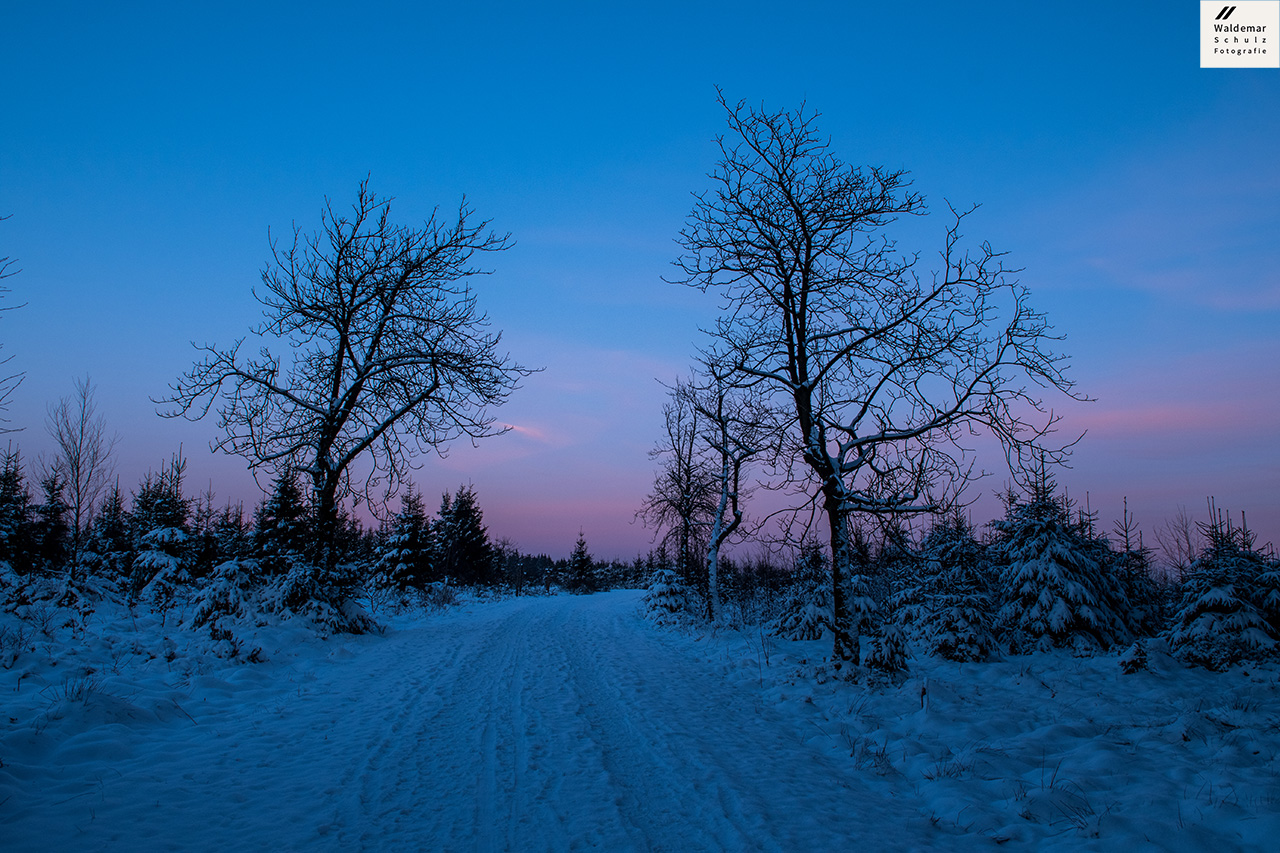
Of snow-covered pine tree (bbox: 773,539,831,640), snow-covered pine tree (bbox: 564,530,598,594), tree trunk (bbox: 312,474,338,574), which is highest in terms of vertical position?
tree trunk (bbox: 312,474,338,574)

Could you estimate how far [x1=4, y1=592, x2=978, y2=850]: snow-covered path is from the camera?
381cm

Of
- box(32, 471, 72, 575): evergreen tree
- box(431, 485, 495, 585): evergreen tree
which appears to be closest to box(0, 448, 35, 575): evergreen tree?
box(32, 471, 72, 575): evergreen tree

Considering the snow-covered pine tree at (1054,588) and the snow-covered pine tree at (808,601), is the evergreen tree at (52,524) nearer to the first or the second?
the snow-covered pine tree at (808,601)

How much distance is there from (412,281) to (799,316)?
10.2 m

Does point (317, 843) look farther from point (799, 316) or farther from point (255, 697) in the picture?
point (799, 316)

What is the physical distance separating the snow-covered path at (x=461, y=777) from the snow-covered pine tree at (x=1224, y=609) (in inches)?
313

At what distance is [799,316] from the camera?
31.4 ft

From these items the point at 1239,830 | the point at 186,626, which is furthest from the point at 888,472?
the point at 186,626

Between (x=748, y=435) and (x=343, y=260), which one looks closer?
(x=748, y=435)

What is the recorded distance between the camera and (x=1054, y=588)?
11109 millimetres

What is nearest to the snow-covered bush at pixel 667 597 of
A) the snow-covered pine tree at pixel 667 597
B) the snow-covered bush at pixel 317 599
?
the snow-covered pine tree at pixel 667 597

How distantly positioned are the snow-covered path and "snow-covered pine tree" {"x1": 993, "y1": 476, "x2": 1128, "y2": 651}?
6.98 metres

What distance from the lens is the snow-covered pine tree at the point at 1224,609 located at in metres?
9.19

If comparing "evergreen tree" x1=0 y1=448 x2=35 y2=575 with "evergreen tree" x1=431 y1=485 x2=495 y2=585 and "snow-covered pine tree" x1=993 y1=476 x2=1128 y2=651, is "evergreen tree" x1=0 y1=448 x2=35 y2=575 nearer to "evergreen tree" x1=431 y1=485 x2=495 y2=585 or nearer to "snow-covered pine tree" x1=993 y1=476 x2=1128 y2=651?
"evergreen tree" x1=431 y1=485 x2=495 y2=585
